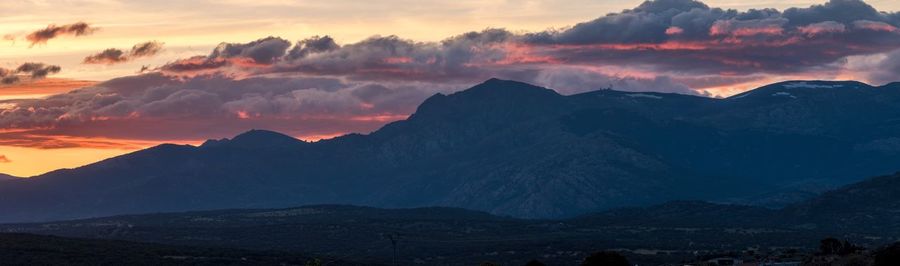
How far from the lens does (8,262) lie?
656 ft

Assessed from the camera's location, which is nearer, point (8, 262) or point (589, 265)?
point (589, 265)

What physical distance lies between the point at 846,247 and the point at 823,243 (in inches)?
558

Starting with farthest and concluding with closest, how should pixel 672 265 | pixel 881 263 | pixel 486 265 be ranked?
pixel 672 265, pixel 486 265, pixel 881 263

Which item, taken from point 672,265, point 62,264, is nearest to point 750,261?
point 672,265

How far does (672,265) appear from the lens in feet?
652

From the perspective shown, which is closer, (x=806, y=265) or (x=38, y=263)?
(x=806, y=265)

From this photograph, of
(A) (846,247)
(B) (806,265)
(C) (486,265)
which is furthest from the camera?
(C) (486,265)

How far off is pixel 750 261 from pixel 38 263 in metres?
95.6

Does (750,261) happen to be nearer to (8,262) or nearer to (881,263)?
(881,263)

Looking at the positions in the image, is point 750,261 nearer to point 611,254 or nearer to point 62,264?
point 611,254

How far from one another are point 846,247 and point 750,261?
15630mm

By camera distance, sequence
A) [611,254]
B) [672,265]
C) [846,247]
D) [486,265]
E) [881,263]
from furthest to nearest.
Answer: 1. [672,265]
2. [486,265]
3. [846,247]
4. [611,254]
5. [881,263]

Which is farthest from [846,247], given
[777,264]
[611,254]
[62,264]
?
[62,264]

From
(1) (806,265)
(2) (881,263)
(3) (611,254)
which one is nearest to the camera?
(2) (881,263)
